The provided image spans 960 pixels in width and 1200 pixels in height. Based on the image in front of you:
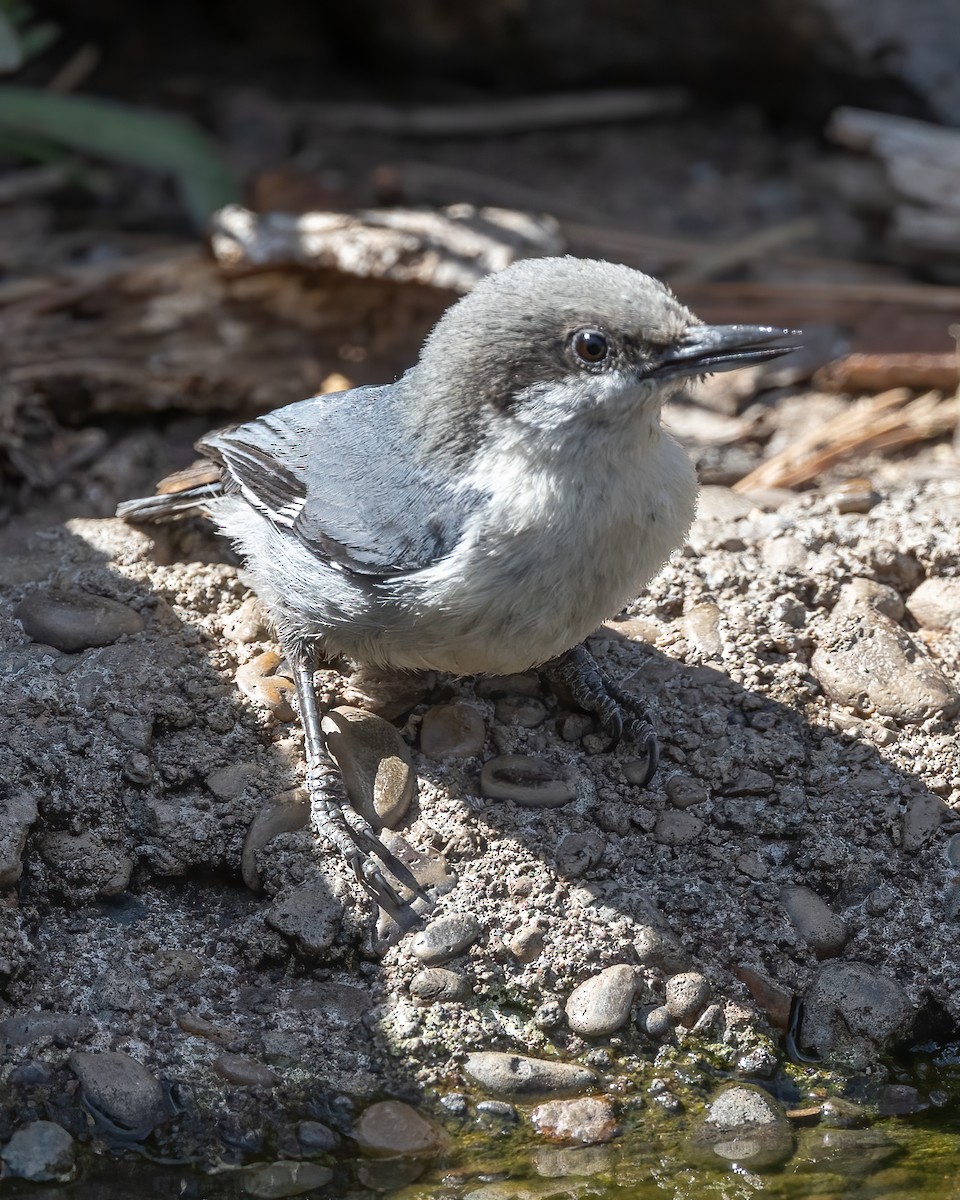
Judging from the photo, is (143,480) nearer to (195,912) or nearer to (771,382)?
(195,912)

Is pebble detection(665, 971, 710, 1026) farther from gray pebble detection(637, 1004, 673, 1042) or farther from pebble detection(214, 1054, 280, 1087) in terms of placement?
pebble detection(214, 1054, 280, 1087)

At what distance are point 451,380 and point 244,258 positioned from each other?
254cm

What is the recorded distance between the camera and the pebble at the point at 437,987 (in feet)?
10.7

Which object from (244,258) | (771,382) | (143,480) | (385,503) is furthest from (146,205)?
(385,503)

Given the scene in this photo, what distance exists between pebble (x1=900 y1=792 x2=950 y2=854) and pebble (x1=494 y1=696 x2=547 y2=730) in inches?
39.4

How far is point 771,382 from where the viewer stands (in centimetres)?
589

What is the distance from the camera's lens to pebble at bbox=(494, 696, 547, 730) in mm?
3918

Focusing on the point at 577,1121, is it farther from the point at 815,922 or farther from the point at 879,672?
the point at 879,672

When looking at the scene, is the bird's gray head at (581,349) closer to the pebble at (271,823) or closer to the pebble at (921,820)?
the pebble at (271,823)

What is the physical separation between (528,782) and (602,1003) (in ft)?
2.21

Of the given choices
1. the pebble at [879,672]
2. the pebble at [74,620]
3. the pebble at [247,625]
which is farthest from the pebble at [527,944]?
the pebble at [74,620]

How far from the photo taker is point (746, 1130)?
3.06 m

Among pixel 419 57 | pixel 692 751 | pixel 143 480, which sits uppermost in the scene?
pixel 419 57

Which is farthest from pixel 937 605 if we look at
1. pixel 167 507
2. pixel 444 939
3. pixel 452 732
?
pixel 167 507
